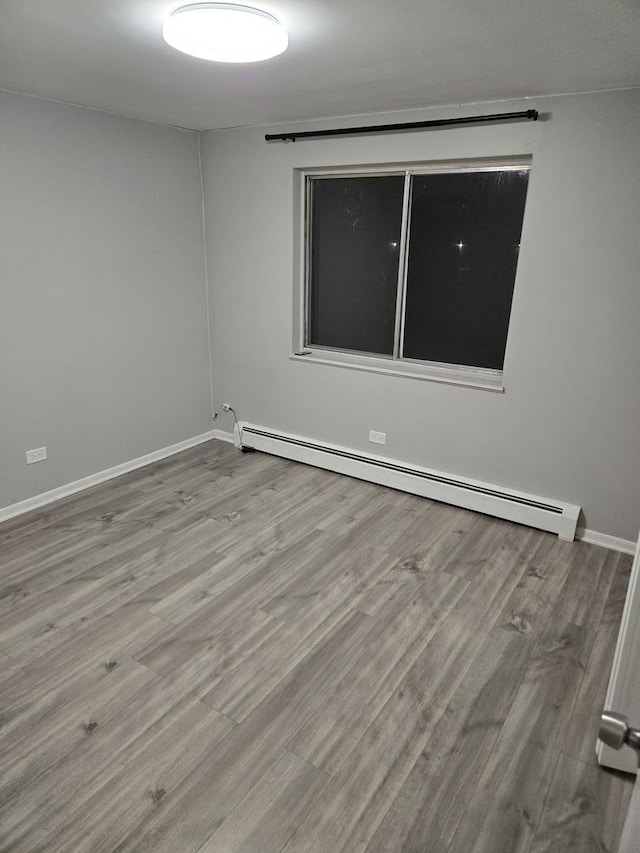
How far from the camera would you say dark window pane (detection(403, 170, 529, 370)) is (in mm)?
3342

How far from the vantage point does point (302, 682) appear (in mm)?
2172

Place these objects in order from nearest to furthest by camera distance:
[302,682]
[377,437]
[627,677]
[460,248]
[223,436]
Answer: [627,677] → [302,682] → [460,248] → [377,437] → [223,436]

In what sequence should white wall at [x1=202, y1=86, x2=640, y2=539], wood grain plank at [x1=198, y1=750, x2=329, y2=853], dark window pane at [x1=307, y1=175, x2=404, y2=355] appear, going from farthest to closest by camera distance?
dark window pane at [x1=307, y1=175, x2=404, y2=355] → white wall at [x1=202, y1=86, x2=640, y2=539] → wood grain plank at [x1=198, y1=750, x2=329, y2=853]

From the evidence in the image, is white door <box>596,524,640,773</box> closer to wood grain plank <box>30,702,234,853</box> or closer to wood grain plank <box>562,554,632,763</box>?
wood grain plank <box>562,554,632,763</box>

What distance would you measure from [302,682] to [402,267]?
2667mm

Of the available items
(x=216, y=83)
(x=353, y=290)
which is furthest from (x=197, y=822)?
(x=353, y=290)

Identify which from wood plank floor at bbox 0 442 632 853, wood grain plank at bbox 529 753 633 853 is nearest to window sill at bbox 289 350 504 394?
wood plank floor at bbox 0 442 632 853

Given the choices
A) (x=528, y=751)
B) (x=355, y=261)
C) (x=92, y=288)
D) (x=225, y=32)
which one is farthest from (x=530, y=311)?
(x=92, y=288)

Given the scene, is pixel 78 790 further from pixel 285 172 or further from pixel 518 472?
pixel 285 172

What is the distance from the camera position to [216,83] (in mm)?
2725

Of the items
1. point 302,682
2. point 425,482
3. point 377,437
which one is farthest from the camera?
point 377,437

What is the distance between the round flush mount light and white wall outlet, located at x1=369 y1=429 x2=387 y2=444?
8.10 ft

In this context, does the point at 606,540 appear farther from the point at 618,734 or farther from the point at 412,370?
the point at 618,734

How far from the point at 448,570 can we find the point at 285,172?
9.51ft
